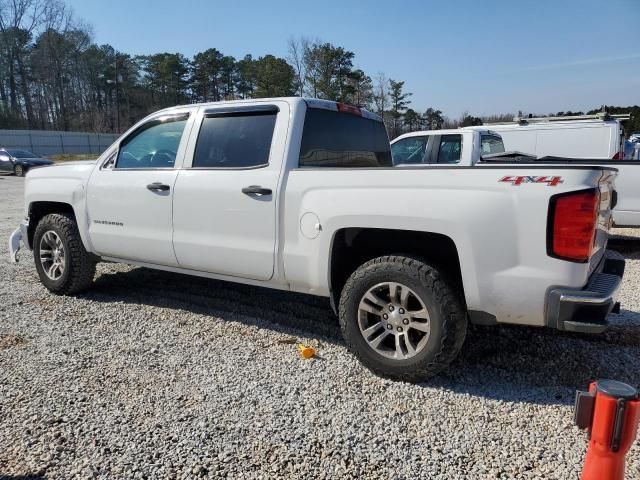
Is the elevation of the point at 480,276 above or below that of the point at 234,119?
below

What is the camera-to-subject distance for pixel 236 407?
116 inches

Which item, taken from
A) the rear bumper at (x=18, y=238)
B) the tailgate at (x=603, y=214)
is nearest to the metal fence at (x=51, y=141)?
the rear bumper at (x=18, y=238)

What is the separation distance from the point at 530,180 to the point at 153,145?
129 inches

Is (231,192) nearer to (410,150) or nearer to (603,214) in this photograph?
(603,214)

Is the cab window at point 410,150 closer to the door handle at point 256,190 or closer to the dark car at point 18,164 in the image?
the door handle at point 256,190

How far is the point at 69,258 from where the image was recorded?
4.89 metres

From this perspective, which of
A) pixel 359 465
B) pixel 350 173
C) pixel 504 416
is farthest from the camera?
pixel 350 173

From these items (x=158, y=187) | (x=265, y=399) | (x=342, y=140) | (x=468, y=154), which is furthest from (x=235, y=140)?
(x=468, y=154)

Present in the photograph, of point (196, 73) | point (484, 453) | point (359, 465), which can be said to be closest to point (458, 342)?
point (484, 453)

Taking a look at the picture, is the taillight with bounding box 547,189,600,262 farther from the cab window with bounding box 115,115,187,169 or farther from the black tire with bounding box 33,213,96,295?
the black tire with bounding box 33,213,96,295

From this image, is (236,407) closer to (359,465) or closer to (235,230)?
(359,465)

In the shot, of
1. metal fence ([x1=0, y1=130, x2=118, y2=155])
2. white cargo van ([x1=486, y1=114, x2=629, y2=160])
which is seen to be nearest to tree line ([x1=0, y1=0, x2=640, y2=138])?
metal fence ([x1=0, y1=130, x2=118, y2=155])

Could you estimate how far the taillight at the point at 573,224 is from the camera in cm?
263

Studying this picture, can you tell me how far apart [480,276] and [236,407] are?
1.67m
